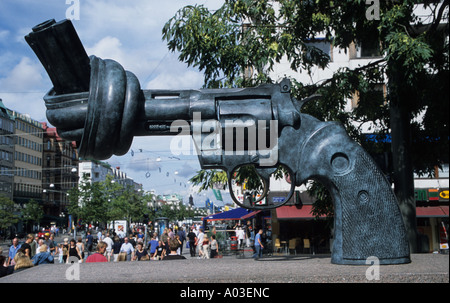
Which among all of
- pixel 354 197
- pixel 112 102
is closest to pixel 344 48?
pixel 354 197

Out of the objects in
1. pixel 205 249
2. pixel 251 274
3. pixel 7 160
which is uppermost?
pixel 7 160

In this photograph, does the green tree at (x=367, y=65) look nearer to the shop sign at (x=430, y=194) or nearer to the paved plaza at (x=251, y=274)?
the paved plaza at (x=251, y=274)

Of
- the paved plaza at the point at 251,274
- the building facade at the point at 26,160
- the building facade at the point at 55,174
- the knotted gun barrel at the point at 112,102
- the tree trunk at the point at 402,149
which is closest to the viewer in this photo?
the paved plaza at the point at 251,274

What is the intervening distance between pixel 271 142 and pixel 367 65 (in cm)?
492

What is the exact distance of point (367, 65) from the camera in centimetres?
768

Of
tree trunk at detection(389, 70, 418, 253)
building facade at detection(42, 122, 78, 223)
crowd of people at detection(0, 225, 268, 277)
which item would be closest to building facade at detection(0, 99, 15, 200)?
building facade at detection(42, 122, 78, 223)

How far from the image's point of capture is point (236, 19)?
25.9 feet

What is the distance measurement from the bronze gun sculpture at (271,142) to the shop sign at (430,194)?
55.3 feet

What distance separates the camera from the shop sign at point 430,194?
18828mm

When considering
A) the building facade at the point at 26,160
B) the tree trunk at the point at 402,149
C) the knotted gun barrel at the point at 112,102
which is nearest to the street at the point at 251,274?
the knotted gun barrel at the point at 112,102

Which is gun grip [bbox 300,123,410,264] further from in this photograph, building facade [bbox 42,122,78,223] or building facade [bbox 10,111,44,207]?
building facade [bbox 42,122,78,223]

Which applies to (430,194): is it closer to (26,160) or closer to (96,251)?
(96,251)
